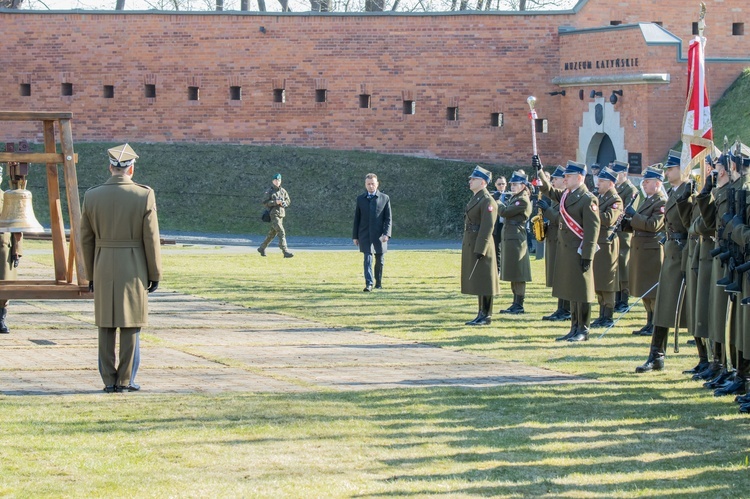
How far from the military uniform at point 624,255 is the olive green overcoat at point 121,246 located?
6.39 metres

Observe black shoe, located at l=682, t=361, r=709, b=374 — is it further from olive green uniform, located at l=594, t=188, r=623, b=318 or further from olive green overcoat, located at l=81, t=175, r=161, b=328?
olive green overcoat, located at l=81, t=175, r=161, b=328

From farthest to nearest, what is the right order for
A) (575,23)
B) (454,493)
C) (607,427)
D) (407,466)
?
1. (575,23)
2. (607,427)
3. (407,466)
4. (454,493)

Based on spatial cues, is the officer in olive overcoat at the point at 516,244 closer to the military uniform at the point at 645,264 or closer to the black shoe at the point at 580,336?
the military uniform at the point at 645,264

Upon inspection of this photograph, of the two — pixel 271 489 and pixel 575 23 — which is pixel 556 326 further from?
pixel 575 23

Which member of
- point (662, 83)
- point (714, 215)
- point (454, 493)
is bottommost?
point (454, 493)

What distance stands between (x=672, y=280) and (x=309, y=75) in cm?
2555

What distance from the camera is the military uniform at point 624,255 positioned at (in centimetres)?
→ 1444

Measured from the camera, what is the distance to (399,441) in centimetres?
776

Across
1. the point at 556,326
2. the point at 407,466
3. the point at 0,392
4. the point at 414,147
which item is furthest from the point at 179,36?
the point at 407,466

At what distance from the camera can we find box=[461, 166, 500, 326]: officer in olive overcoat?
13.7 metres

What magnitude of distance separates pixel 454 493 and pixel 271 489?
3.09 feet

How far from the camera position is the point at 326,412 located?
863 centimetres

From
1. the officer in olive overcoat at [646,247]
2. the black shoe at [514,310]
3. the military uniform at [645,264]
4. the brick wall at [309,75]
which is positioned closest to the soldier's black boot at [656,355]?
the officer in olive overcoat at [646,247]

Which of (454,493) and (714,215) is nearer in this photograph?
(454,493)
